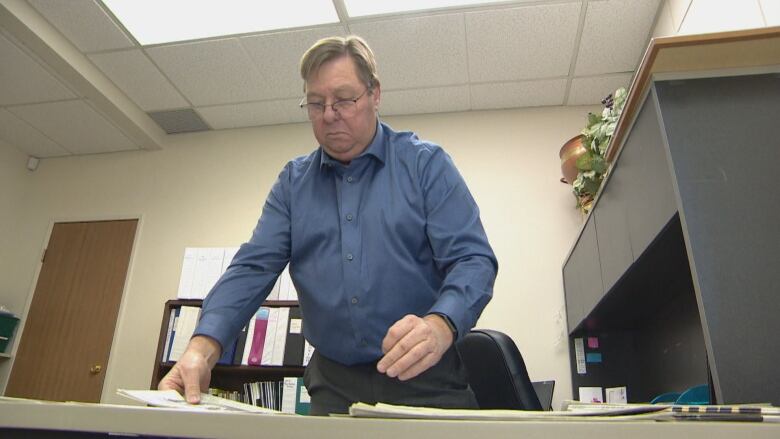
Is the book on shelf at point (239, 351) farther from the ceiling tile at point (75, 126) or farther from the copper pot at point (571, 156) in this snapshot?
the copper pot at point (571, 156)

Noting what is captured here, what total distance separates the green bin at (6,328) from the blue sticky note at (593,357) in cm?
346

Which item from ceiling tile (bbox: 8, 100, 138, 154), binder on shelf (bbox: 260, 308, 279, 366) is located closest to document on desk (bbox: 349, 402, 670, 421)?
binder on shelf (bbox: 260, 308, 279, 366)

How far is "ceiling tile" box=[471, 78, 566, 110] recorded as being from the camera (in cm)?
304

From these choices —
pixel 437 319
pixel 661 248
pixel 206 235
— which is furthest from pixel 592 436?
pixel 206 235

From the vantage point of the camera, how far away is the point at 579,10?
2521mm

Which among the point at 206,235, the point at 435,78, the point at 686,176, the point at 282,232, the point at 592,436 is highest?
the point at 435,78

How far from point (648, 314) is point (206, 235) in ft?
8.32

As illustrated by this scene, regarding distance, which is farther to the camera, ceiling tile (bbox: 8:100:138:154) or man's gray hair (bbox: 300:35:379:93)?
ceiling tile (bbox: 8:100:138:154)

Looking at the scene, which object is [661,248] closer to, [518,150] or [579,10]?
[579,10]

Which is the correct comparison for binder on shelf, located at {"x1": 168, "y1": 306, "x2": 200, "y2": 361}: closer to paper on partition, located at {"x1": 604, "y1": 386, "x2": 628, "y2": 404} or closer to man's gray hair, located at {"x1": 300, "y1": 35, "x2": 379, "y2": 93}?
man's gray hair, located at {"x1": 300, "y1": 35, "x2": 379, "y2": 93}

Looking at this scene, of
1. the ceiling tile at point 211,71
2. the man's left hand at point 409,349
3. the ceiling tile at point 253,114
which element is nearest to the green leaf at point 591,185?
the ceiling tile at point 253,114

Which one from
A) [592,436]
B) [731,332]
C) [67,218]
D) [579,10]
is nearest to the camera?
[592,436]

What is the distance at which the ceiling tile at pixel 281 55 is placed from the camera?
2740 millimetres

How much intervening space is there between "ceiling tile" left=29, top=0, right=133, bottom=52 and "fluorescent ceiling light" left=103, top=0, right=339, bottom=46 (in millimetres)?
83
